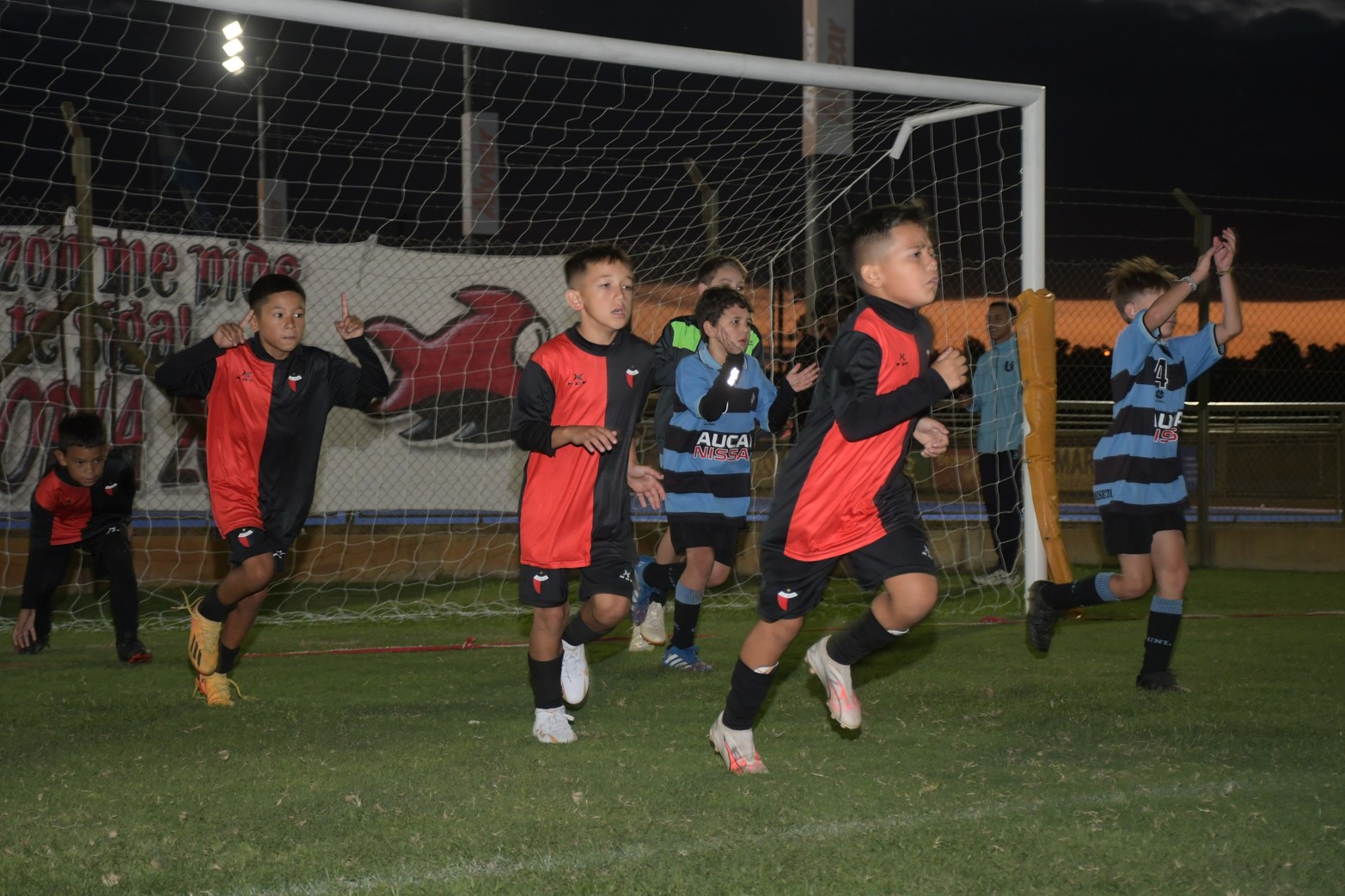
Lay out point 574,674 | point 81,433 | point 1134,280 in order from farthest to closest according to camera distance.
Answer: point 81,433 < point 1134,280 < point 574,674

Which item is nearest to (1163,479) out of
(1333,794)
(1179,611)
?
(1179,611)

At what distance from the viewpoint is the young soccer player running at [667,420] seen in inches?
238

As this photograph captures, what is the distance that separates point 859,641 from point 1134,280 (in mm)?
2467

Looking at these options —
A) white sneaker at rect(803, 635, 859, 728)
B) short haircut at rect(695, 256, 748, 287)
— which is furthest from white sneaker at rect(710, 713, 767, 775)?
short haircut at rect(695, 256, 748, 287)

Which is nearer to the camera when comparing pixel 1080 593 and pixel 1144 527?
pixel 1144 527

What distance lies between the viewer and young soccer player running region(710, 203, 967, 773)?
3686 mm

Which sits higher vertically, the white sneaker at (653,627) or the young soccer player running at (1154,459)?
the young soccer player running at (1154,459)

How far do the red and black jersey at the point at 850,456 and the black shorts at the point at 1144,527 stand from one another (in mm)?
1743

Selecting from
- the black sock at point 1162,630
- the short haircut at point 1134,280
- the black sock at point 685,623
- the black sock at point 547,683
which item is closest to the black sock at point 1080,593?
the black sock at point 1162,630

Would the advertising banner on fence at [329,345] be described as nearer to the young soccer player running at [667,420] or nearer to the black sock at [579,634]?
the young soccer player running at [667,420]

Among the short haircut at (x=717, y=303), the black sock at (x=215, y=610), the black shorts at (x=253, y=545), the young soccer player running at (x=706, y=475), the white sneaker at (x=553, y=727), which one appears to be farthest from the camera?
the young soccer player running at (x=706, y=475)

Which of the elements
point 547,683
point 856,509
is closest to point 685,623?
point 547,683

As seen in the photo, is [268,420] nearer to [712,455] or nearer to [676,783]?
[712,455]

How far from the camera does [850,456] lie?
374 centimetres
